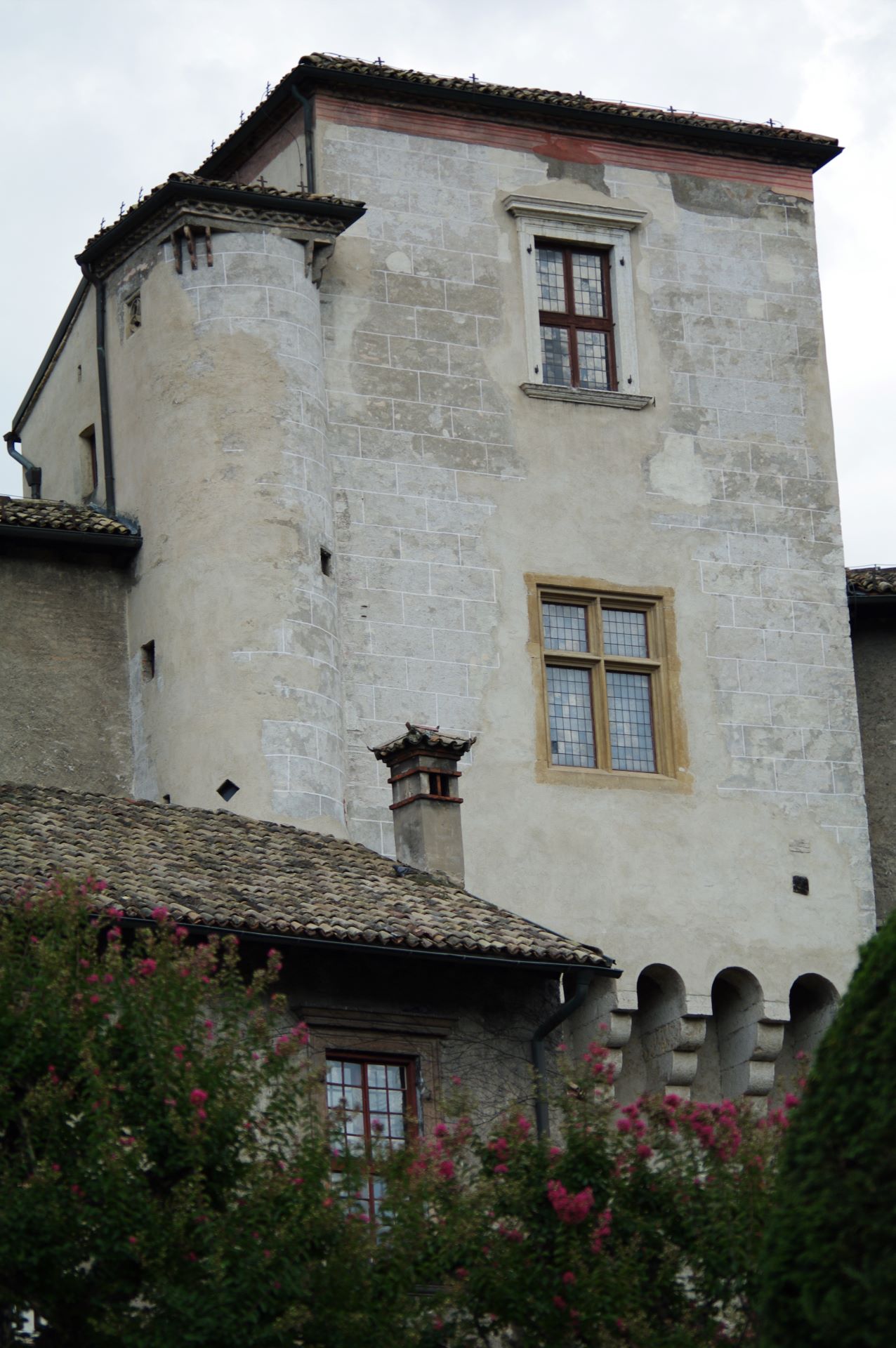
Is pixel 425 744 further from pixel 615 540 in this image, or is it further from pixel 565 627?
pixel 615 540

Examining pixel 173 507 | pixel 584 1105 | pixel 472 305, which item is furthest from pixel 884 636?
pixel 584 1105

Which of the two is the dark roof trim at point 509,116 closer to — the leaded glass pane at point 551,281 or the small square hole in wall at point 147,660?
the leaded glass pane at point 551,281

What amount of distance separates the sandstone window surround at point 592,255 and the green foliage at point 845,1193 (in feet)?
61.4

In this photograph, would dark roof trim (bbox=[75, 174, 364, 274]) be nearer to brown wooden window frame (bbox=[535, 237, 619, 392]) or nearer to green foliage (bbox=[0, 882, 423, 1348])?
brown wooden window frame (bbox=[535, 237, 619, 392])

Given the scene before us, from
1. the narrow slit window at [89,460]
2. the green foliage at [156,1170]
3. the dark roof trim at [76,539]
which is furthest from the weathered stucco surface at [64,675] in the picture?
the green foliage at [156,1170]

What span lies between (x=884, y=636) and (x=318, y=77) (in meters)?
8.49

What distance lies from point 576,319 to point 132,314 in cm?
473

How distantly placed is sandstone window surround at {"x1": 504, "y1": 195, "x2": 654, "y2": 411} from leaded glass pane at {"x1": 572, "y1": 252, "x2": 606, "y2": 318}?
0.24 ft

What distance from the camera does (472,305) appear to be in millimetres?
31484

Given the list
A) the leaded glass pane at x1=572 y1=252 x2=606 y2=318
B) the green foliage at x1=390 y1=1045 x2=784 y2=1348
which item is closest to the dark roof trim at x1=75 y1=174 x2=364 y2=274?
the leaded glass pane at x1=572 y1=252 x2=606 y2=318

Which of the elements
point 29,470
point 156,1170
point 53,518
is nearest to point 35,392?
point 29,470

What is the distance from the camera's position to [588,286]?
106 feet

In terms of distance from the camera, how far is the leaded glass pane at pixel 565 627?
30.9m

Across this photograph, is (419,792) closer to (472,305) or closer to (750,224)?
(472,305)
